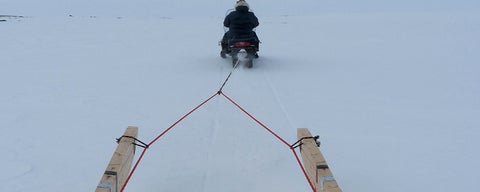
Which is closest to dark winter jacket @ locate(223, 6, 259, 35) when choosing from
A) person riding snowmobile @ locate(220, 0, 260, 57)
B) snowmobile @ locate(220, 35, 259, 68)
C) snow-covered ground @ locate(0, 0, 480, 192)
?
person riding snowmobile @ locate(220, 0, 260, 57)

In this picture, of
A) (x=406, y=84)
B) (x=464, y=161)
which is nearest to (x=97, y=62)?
(x=406, y=84)

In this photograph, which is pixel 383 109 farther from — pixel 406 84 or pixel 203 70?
pixel 203 70

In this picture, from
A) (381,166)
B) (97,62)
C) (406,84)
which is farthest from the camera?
(97,62)

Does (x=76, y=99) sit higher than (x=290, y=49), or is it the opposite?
(x=290, y=49)

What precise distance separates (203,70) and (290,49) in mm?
3495

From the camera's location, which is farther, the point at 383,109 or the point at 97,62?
the point at 97,62

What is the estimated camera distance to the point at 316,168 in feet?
10.7

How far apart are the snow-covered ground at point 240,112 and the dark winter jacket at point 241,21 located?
2.21 feet

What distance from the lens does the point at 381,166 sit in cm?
448

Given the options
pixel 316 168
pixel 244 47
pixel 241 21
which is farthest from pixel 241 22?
pixel 316 168

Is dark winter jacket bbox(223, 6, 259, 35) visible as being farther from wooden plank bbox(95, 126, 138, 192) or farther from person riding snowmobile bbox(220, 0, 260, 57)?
wooden plank bbox(95, 126, 138, 192)

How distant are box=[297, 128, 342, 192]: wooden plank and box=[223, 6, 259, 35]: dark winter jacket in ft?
17.8

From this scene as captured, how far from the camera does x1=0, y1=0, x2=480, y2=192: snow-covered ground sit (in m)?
4.25

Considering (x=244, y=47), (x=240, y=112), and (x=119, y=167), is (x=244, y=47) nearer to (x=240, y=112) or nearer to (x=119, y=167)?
(x=240, y=112)
